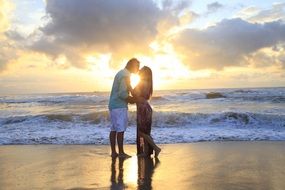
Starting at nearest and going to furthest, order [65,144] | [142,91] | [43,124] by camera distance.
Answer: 1. [142,91]
2. [65,144]
3. [43,124]

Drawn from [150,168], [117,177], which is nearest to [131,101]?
[150,168]

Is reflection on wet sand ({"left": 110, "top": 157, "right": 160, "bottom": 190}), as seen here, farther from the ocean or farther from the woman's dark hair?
the ocean

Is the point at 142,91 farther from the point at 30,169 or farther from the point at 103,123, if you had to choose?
the point at 103,123

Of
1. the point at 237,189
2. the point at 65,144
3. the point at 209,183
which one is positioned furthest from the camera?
the point at 65,144

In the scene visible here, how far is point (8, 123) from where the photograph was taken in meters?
15.2

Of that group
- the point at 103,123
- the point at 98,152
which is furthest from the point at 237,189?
the point at 103,123

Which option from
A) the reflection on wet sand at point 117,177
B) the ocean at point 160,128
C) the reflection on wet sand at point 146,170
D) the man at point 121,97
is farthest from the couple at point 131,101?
the ocean at point 160,128

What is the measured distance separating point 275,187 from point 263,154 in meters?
2.66

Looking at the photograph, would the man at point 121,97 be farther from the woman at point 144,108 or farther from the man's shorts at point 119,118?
the woman at point 144,108

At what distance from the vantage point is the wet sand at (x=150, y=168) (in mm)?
5207

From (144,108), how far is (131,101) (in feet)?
0.96

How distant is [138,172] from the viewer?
234 inches

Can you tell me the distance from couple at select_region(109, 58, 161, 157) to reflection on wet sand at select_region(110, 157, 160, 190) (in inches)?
14.4

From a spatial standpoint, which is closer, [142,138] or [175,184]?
[175,184]
